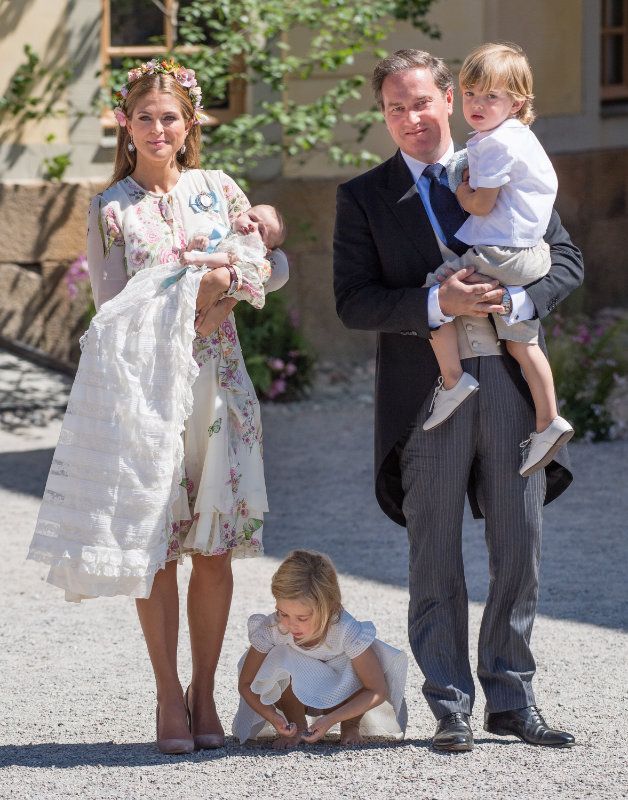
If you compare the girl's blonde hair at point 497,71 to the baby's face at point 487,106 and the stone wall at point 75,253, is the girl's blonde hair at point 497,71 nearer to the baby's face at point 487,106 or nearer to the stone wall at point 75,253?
the baby's face at point 487,106

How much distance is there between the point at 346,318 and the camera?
145 inches

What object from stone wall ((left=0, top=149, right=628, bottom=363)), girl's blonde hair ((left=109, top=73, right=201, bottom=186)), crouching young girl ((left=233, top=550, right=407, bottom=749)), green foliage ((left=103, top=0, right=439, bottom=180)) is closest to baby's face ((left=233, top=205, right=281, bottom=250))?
girl's blonde hair ((left=109, top=73, right=201, bottom=186))

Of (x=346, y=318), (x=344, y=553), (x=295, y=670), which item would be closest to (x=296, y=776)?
(x=295, y=670)

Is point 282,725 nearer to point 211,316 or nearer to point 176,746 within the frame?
point 176,746

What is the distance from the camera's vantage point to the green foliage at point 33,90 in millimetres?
9367

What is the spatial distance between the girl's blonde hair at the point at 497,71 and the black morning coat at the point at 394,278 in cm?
30

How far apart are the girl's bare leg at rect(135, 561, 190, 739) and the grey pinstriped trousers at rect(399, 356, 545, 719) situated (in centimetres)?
64

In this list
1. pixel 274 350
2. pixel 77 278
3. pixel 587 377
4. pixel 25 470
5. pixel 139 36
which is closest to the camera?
pixel 25 470

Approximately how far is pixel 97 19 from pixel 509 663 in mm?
6919

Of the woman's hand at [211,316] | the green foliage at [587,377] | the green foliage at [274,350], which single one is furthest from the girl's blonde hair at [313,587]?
the green foliage at [274,350]

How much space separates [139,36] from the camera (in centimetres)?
984

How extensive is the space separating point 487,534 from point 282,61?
Answer: 20.7 feet

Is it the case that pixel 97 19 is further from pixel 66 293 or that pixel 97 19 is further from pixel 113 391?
pixel 113 391

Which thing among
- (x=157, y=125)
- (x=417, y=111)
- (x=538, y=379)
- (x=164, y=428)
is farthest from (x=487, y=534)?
(x=157, y=125)
